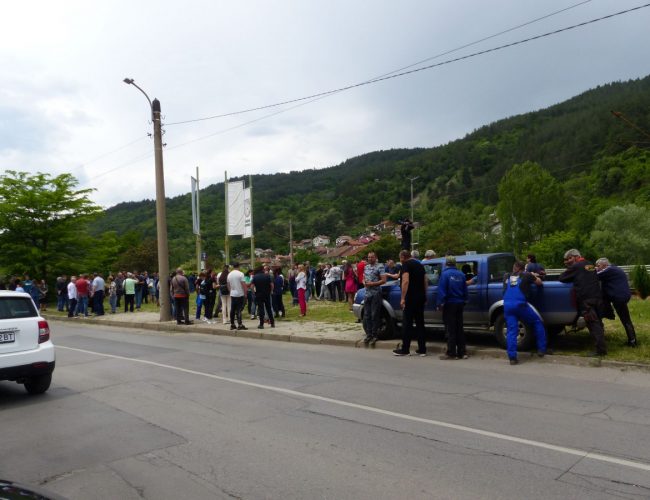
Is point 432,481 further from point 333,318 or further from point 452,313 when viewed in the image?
point 333,318

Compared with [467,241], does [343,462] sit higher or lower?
Result: lower

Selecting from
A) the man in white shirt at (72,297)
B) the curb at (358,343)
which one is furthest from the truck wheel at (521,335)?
the man in white shirt at (72,297)

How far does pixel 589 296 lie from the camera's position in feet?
28.7

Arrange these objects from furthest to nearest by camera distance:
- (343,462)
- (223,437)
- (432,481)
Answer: (223,437)
(343,462)
(432,481)

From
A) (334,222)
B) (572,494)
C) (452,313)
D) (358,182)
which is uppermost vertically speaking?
(358,182)

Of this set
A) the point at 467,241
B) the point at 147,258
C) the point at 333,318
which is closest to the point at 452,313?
the point at 333,318

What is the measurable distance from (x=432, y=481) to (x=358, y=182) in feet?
356

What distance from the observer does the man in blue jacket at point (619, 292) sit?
356 inches

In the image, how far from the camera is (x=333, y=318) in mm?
16625

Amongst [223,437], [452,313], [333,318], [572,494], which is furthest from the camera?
[333,318]

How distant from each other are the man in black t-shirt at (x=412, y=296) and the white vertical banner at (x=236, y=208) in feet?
46.8

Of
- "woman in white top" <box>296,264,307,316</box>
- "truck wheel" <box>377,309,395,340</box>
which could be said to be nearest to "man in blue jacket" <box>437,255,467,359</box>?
"truck wheel" <box>377,309,395,340</box>

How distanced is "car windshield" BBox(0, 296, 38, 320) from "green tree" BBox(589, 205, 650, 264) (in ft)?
196

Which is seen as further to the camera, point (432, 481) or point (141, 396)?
point (141, 396)
